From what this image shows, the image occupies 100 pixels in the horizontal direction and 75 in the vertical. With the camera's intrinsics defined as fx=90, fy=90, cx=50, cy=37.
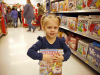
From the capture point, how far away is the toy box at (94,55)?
1.43 m

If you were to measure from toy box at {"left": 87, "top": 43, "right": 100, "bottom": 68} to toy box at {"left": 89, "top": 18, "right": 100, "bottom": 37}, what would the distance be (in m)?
0.23

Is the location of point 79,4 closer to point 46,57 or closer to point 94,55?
point 94,55

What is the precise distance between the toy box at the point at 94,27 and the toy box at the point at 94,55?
225 mm

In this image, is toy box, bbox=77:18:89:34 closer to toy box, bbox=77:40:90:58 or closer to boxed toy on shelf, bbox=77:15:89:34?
boxed toy on shelf, bbox=77:15:89:34

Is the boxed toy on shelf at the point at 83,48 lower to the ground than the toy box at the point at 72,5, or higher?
lower

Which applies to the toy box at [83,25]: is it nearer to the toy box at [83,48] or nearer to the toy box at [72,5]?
the toy box at [83,48]

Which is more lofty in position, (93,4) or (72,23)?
(93,4)

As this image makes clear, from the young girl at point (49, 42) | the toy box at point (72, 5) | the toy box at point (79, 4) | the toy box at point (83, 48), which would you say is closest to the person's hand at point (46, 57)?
the young girl at point (49, 42)

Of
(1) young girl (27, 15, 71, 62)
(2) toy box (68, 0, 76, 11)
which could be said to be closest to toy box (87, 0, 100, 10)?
(2) toy box (68, 0, 76, 11)

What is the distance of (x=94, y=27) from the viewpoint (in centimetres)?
152

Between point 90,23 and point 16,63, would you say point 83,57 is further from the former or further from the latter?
point 16,63

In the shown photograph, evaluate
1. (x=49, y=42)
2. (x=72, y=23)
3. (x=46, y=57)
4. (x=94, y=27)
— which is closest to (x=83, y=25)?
(x=94, y=27)

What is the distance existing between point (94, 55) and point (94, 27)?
1.55 feet

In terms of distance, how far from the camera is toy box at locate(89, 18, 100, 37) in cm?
144
